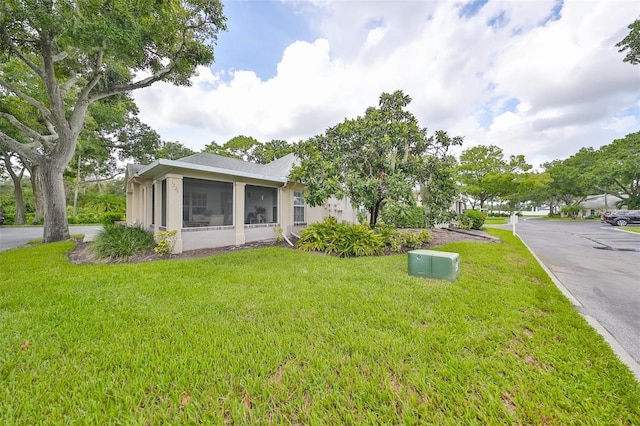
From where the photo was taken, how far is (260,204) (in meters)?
9.90

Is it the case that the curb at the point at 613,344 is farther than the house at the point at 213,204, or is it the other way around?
the house at the point at 213,204

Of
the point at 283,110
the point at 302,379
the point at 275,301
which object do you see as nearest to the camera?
the point at 302,379

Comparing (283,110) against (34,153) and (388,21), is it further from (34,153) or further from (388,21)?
(34,153)

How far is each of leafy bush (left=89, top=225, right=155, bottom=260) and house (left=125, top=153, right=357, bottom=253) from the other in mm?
716

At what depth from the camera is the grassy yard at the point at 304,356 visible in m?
1.75

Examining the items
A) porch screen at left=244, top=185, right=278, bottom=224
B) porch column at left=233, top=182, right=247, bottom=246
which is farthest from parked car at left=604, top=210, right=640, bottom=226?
porch column at left=233, top=182, right=247, bottom=246

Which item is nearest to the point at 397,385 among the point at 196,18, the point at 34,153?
the point at 196,18

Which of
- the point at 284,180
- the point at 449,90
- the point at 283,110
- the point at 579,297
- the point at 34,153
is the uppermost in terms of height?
the point at 283,110

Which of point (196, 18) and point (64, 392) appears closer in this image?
point (64, 392)

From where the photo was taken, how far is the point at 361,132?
8.02 metres

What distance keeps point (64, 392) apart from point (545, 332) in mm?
4790

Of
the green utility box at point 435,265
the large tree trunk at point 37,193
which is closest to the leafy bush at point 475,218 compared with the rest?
the green utility box at point 435,265

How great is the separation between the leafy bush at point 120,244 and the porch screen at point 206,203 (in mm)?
1352

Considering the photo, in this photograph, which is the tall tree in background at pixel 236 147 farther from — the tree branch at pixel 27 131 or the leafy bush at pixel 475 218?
the leafy bush at pixel 475 218
